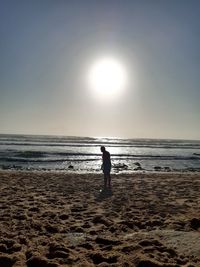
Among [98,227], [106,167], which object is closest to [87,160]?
[106,167]

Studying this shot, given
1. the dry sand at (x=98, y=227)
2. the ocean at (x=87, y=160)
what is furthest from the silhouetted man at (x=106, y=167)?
the ocean at (x=87, y=160)

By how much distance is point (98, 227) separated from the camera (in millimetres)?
9047

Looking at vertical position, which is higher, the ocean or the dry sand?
the dry sand

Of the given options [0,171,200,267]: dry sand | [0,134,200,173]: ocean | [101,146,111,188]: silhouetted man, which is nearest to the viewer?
[0,171,200,267]: dry sand

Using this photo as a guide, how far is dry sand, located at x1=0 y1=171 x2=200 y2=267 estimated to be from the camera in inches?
253

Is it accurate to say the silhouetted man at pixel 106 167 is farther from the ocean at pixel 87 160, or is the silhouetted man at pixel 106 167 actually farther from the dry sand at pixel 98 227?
the ocean at pixel 87 160

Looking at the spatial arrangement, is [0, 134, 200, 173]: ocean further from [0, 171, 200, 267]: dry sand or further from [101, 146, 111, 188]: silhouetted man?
[0, 171, 200, 267]: dry sand

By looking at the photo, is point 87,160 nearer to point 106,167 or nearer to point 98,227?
point 106,167

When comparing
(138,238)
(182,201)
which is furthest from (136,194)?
(138,238)

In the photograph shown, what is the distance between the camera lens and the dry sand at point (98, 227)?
643 centimetres

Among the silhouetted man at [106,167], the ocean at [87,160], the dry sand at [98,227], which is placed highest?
the silhouetted man at [106,167]

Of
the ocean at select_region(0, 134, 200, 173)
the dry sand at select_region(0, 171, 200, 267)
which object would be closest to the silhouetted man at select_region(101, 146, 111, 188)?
the dry sand at select_region(0, 171, 200, 267)

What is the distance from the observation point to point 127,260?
20.8 ft

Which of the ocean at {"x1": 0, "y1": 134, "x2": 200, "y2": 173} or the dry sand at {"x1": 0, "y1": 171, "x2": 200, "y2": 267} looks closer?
the dry sand at {"x1": 0, "y1": 171, "x2": 200, "y2": 267}
